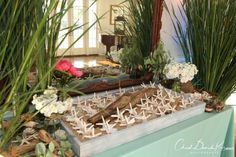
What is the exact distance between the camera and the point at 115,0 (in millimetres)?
1506

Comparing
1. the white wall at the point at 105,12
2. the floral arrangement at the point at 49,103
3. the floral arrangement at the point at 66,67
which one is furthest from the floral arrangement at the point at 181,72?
the floral arrangement at the point at 49,103

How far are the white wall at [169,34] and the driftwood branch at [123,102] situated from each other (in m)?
0.79

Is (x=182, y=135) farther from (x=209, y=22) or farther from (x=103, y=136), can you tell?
(x=209, y=22)

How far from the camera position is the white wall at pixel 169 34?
6.69 feet

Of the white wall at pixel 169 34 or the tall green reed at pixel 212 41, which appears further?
the white wall at pixel 169 34

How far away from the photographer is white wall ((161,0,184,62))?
204 cm

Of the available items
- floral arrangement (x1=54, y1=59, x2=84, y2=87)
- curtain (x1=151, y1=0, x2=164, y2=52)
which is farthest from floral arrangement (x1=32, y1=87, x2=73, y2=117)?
curtain (x1=151, y1=0, x2=164, y2=52)

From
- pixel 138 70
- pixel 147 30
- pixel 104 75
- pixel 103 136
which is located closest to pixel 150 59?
pixel 138 70

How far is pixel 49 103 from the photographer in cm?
95

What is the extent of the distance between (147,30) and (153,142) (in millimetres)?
1005

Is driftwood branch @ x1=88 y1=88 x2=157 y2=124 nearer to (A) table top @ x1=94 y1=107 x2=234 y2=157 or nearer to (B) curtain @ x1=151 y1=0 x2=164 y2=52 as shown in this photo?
(A) table top @ x1=94 y1=107 x2=234 y2=157

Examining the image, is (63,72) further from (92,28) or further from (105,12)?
(105,12)

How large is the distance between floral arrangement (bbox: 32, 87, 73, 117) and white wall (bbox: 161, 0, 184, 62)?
1.34 m

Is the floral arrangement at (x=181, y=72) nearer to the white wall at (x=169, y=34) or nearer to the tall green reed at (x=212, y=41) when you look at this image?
the tall green reed at (x=212, y=41)
